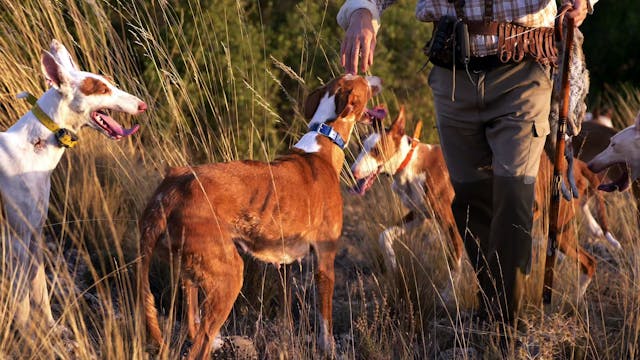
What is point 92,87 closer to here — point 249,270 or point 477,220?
point 249,270

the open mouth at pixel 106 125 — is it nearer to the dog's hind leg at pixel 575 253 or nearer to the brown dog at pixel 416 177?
the brown dog at pixel 416 177

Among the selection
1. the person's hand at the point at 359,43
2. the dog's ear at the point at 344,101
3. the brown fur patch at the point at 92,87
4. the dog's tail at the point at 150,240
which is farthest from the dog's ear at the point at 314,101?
the dog's tail at the point at 150,240

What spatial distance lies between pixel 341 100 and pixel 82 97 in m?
1.39

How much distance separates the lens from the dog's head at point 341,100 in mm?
4949

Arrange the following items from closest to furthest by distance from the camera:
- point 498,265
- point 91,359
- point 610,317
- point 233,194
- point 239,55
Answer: point 91,359
point 233,194
point 498,265
point 610,317
point 239,55

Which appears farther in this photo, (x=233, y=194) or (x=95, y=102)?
(x=95, y=102)

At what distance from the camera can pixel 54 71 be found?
173 inches

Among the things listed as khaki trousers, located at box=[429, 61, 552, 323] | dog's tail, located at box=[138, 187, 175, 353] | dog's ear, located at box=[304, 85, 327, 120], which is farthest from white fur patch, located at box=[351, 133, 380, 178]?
dog's tail, located at box=[138, 187, 175, 353]

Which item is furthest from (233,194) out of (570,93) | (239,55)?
(239,55)

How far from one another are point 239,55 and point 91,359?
4.35m

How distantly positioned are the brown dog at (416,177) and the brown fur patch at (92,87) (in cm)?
193

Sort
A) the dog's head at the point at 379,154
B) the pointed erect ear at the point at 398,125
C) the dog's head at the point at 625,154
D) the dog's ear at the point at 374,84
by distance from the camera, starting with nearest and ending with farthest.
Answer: the dog's ear at the point at 374,84
the dog's head at the point at 625,154
the dog's head at the point at 379,154
the pointed erect ear at the point at 398,125

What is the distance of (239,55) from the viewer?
24.2 ft

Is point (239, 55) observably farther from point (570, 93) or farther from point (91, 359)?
point (91, 359)
